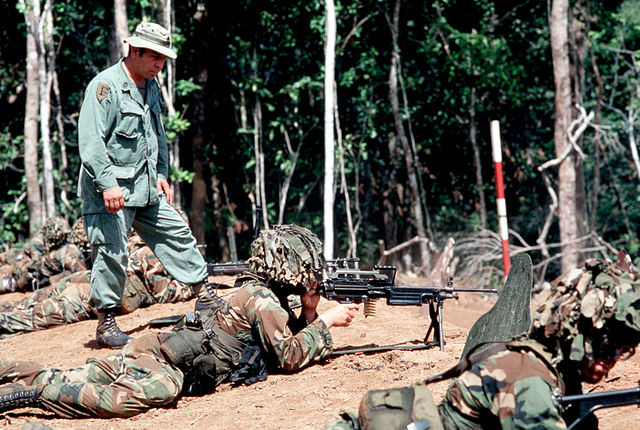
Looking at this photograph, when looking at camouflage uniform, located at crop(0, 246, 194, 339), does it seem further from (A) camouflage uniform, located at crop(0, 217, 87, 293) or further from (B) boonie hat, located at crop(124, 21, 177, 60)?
(B) boonie hat, located at crop(124, 21, 177, 60)

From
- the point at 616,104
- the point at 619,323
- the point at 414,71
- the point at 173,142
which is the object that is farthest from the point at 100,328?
the point at 616,104

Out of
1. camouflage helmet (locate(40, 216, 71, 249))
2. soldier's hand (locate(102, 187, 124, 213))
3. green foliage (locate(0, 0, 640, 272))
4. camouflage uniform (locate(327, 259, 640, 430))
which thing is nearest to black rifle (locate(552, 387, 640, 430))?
camouflage uniform (locate(327, 259, 640, 430))

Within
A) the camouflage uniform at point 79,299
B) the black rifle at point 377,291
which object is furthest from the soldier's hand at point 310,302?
the camouflage uniform at point 79,299

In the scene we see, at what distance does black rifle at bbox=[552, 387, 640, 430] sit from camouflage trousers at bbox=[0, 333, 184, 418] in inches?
98.3

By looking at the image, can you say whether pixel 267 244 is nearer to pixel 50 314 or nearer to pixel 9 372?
pixel 9 372

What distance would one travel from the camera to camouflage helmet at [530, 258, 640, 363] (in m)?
3.00

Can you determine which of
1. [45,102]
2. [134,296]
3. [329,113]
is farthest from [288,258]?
[45,102]

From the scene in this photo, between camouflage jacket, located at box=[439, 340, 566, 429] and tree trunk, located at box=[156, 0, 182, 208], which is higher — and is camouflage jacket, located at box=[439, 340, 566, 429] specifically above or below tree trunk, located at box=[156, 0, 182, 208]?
below

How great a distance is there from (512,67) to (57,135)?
8.48 meters

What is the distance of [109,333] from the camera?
5.95 meters

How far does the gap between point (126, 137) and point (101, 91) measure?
38 cm

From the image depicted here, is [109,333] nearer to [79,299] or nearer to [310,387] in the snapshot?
[79,299]

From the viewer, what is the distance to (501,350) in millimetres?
3162

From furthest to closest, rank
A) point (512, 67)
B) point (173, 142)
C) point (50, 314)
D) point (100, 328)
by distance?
1. point (512, 67)
2. point (173, 142)
3. point (50, 314)
4. point (100, 328)
